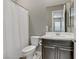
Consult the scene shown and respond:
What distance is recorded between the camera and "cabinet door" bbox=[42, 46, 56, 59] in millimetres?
2397

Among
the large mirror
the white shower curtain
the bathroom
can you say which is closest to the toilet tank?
the bathroom

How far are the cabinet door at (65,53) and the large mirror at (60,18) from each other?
80cm

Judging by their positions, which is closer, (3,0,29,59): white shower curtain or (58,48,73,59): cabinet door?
(3,0,29,59): white shower curtain

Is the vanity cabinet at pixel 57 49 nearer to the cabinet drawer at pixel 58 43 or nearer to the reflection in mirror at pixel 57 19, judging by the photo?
the cabinet drawer at pixel 58 43

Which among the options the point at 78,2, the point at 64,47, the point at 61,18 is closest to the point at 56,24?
the point at 61,18

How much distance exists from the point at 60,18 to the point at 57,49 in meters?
1.09

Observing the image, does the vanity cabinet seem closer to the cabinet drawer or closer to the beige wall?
the cabinet drawer

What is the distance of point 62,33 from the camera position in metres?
2.89

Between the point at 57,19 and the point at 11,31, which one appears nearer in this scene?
the point at 11,31

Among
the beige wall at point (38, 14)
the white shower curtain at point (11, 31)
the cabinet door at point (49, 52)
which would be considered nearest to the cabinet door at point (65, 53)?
the cabinet door at point (49, 52)

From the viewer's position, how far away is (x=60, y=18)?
300 centimetres

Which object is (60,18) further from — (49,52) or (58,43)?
(49,52)

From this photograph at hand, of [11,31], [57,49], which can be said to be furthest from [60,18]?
[11,31]

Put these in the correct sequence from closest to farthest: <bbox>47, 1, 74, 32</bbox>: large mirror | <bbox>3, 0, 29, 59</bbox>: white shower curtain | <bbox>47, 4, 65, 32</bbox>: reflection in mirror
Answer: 1. <bbox>3, 0, 29, 59</bbox>: white shower curtain
2. <bbox>47, 1, 74, 32</bbox>: large mirror
3. <bbox>47, 4, 65, 32</bbox>: reflection in mirror
